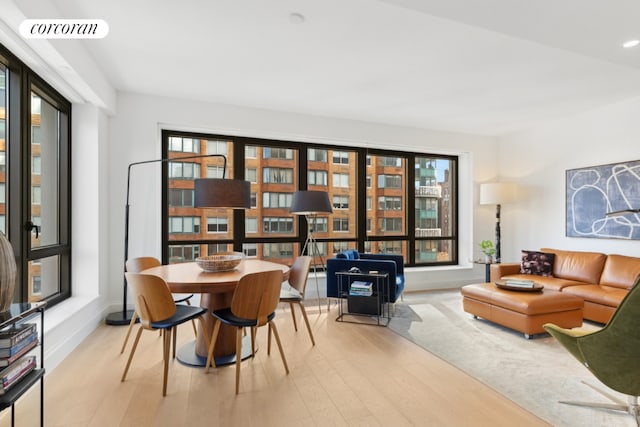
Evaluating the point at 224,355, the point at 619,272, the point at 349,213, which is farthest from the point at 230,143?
the point at 619,272

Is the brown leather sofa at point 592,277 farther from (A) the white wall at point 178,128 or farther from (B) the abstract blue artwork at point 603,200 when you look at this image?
(A) the white wall at point 178,128

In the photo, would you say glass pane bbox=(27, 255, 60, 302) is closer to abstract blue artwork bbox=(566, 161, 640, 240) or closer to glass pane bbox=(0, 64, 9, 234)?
glass pane bbox=(0, 64, 9, 234)

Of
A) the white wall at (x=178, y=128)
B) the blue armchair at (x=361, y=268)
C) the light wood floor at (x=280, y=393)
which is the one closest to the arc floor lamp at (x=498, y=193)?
the white wall at (x=178, y=128)

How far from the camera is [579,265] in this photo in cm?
438

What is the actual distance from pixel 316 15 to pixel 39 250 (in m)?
3.05

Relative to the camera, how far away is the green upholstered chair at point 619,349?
68.0 inches

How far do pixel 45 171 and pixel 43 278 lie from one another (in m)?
0.99

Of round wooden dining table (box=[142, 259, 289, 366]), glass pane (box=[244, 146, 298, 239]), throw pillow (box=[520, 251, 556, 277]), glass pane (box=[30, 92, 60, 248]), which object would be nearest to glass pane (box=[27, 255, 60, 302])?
glass pane (box=[30, 92, 60, 248])

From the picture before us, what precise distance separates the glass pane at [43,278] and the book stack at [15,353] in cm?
135

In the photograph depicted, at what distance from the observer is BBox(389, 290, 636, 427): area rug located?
2.12 m

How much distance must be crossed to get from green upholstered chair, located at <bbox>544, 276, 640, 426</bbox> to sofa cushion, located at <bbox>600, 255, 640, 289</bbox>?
2.51 meters

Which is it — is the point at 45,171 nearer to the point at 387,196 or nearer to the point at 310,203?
the point at 310,203

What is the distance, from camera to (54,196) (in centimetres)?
339

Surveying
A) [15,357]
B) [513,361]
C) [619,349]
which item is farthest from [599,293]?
[15,357]
